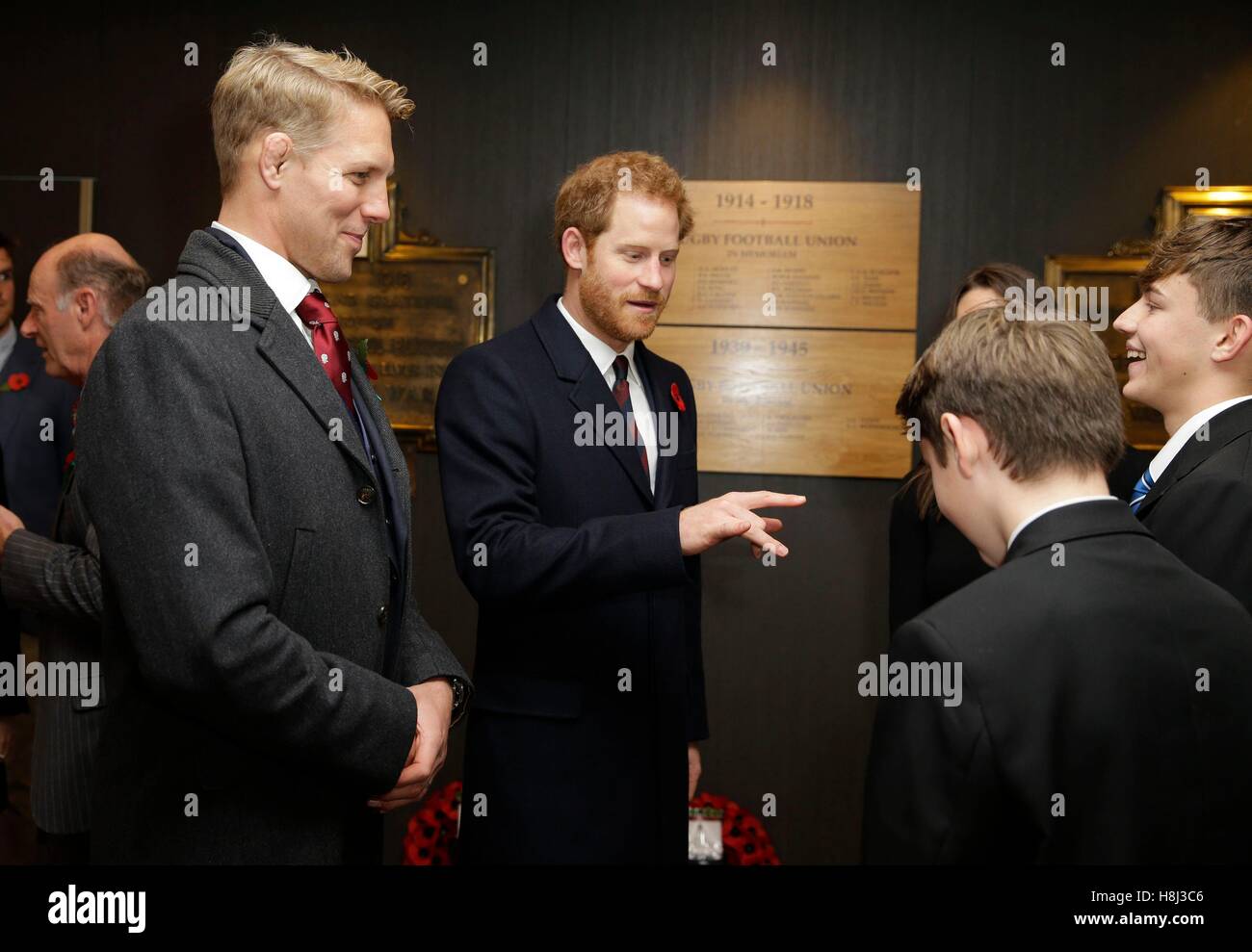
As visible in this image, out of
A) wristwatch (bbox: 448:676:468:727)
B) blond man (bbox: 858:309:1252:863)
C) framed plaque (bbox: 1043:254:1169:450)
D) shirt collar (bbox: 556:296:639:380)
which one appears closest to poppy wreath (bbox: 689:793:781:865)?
wristwatch (bbox: 448:676:468:727)

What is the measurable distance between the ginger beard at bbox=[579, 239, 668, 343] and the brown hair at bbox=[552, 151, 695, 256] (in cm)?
7

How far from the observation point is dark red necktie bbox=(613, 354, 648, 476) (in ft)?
7.79

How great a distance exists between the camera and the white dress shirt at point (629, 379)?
2414 mm

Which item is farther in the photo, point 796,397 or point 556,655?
point 796,397

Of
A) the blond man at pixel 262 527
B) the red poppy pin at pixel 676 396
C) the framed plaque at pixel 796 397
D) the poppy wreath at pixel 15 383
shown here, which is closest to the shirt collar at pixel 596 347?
the red poppy pin at pixel 676 396

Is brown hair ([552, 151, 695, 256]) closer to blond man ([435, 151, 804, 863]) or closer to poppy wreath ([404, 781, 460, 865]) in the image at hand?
blond man ([435, 151, 804, 863])

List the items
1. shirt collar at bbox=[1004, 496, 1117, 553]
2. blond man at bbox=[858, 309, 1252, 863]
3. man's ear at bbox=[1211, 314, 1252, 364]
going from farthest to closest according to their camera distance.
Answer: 1. man's ear at bbox=[1211, 314, 1252, 364]
2. shirt collar at bbox=[1004, 496, 1117, 553]
3. blond man at bbox=[858, 309, 1252, 863]

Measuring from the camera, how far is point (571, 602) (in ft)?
6.81

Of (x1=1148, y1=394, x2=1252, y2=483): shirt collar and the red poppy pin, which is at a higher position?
the red poppy pin

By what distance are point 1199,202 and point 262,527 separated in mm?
3544

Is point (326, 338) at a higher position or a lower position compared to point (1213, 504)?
higher

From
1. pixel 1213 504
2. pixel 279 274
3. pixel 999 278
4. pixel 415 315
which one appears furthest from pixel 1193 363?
pixel 415 315

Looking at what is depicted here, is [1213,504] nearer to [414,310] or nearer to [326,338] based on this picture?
[326,338]
